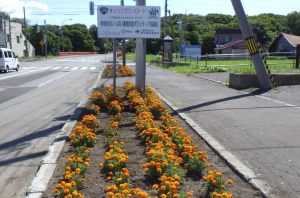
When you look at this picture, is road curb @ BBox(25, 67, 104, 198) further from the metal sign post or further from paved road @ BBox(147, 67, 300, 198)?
the metal sign post

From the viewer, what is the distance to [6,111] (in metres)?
12.4

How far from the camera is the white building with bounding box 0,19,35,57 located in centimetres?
6562

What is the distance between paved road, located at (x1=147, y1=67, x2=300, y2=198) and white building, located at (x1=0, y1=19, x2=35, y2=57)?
54.2 metres

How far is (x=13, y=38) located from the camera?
74250 millimetres

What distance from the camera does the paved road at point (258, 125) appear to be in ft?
19.3

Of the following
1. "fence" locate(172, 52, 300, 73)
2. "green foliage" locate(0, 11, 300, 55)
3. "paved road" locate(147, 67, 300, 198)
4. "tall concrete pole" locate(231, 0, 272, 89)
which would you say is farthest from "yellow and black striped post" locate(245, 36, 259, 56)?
"green foliage" locate(0, 11, 300, 55)

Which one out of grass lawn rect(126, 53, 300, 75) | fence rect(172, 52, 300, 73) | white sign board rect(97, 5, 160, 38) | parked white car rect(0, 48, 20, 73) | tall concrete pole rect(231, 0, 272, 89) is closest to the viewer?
white sign board rect(97, 5, 160, 38)

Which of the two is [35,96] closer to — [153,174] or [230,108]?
[230,108]

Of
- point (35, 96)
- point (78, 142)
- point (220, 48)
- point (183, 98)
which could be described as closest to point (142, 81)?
point (183, 98)

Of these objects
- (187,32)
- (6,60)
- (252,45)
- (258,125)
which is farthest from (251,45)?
(187,32)

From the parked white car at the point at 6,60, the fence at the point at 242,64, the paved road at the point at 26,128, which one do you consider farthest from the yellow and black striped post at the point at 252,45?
the parked white car at the point at 6,60

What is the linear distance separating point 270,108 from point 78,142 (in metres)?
6.42

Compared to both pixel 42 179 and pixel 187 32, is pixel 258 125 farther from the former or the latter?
pixel 187 32

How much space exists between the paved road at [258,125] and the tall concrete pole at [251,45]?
75cm
